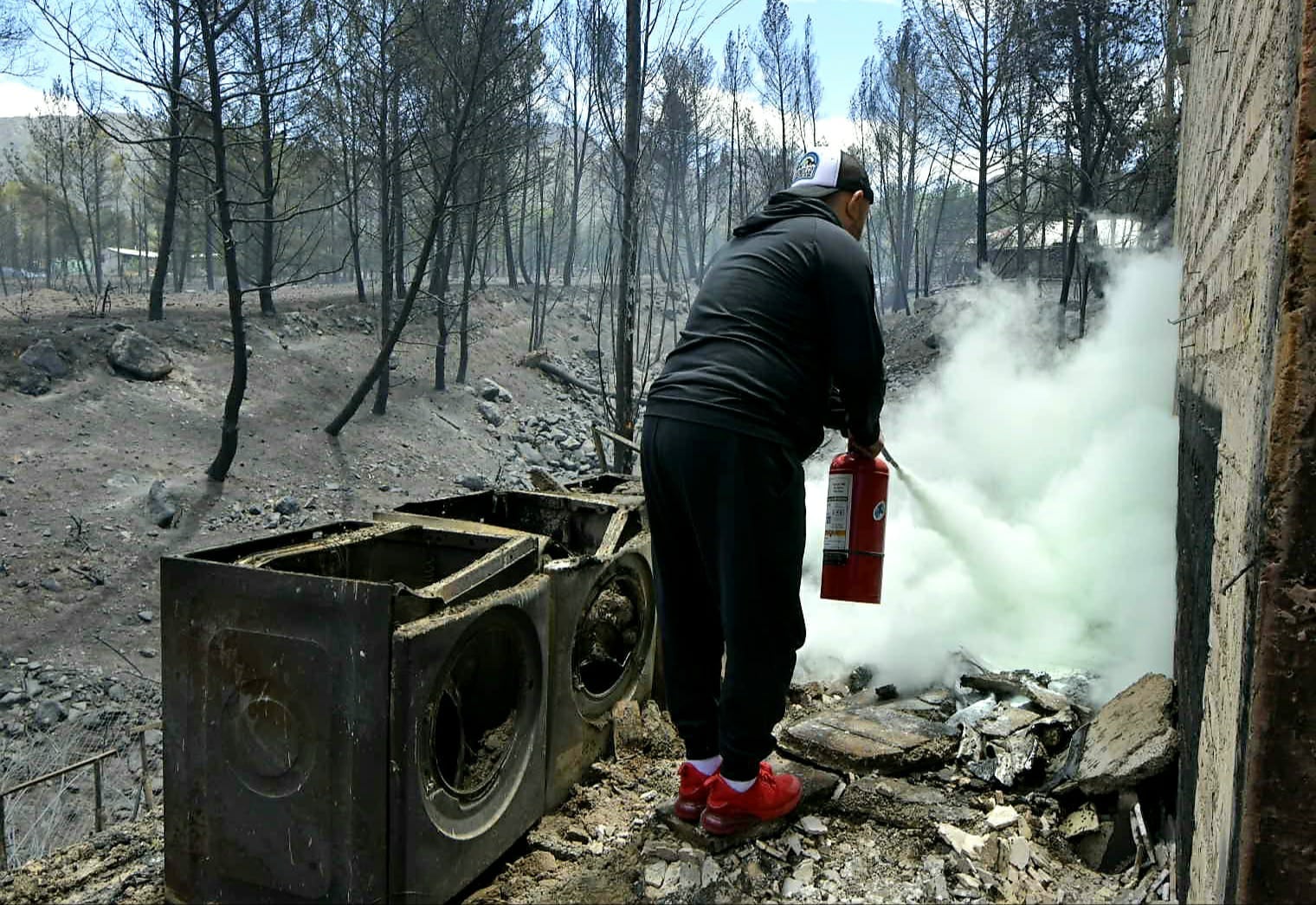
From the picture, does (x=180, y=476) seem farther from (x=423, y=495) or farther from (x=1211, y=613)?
(x=1211, y=613)

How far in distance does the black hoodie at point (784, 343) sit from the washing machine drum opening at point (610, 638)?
1046 mm

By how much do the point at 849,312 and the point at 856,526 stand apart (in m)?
0.80

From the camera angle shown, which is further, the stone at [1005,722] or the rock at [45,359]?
the rock at [45,359]

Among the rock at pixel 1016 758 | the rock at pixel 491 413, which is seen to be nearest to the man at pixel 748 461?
the rock at pixel 1016 758

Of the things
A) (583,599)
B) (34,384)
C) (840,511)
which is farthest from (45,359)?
(840,511)

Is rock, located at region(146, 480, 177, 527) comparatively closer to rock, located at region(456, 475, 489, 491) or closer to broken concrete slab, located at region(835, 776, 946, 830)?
rock, located at region(456, 475, 489, 491)

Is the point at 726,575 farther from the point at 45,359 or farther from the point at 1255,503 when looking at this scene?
the point at 45,359

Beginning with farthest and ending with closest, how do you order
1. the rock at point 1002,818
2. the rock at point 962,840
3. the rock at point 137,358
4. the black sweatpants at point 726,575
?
1. the rock at point 137,358
2. the rock at point 1002,818
3. the rock at point 962,840
4. the black sweatpants at point 726,575

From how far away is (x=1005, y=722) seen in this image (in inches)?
140

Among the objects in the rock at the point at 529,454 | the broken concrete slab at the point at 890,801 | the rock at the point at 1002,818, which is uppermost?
the rock at the point at 1002,818

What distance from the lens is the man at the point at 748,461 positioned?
2592mm

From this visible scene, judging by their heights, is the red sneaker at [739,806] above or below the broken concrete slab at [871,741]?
above

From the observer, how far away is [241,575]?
2500mm

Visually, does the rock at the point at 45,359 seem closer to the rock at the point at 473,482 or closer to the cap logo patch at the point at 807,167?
the rock at the point at 473,482
